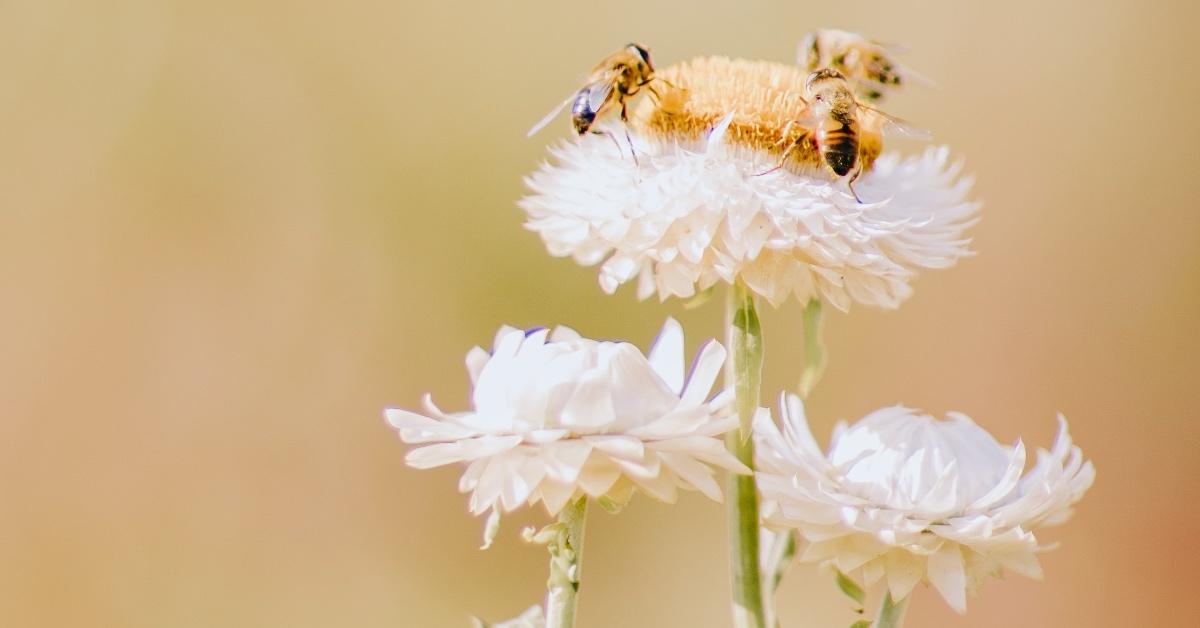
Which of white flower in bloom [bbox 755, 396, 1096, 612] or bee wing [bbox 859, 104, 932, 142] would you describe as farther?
bee wing [bbox 859, 104, 932, 142]

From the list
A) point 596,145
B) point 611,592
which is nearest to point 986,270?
point 611,592

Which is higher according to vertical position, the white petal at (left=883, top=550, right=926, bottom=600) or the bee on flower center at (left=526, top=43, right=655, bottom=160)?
the bee on flower center at (left=526, top=43, right=655, bottom=160)

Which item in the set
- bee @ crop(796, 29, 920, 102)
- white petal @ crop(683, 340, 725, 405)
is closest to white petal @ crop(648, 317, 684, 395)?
white petal @ crop(683, 340, 725, 405)

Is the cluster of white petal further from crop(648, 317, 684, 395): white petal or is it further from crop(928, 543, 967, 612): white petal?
crop(928, 543, 967, 612): white petal

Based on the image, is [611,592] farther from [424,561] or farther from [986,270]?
[986,270]

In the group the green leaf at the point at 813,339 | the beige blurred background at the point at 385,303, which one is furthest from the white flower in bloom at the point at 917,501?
the beige blurred background at the point at 385,303

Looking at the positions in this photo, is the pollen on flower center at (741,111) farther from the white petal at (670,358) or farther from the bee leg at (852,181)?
the white petal at (670,358)

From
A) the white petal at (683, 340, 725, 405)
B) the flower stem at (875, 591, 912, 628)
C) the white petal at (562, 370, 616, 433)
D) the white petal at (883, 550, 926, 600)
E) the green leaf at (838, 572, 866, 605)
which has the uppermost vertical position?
the white petal at (683, 340, 725, 405)
